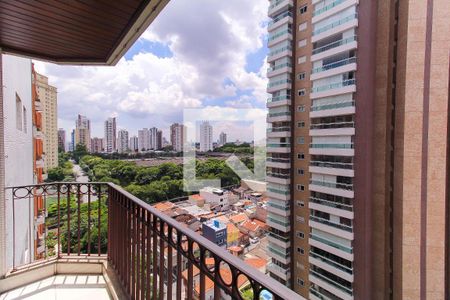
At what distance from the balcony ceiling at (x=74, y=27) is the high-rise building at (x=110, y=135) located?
19.2 metres

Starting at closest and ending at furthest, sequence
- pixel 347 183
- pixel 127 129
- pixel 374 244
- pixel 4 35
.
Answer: pixel 4 35 → pixel 374 244 → pixel 347 183 → pixel 127 129

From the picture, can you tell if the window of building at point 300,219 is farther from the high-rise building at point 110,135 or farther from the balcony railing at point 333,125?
the high-rise building at point 110,135

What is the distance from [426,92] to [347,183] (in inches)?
157

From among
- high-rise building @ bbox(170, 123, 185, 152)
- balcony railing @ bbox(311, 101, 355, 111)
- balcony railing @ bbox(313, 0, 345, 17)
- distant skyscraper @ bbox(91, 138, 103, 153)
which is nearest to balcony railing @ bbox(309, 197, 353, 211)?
balcony railing @ bbox(311, 101, 355, 111)

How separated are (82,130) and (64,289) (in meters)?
25.2

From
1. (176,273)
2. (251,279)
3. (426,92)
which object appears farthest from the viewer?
(426,92)

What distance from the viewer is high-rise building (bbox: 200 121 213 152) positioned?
37.3ft

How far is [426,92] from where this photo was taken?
7.25 m

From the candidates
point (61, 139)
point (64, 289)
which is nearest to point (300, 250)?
point (64, 289)

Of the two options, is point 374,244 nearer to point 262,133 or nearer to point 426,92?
point 426,92

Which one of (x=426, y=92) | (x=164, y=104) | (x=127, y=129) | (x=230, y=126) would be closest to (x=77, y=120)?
(x=127, y=129)

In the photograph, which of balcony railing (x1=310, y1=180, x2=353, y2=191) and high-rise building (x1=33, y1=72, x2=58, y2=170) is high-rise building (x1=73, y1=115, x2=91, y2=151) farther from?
balcony railing (x1=310, y1=180, x2=353, y2=191)

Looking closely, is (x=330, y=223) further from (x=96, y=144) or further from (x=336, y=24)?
(x=96, y=144)

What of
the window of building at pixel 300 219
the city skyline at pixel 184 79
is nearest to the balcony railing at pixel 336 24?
the city skyline at pixel 184 79
